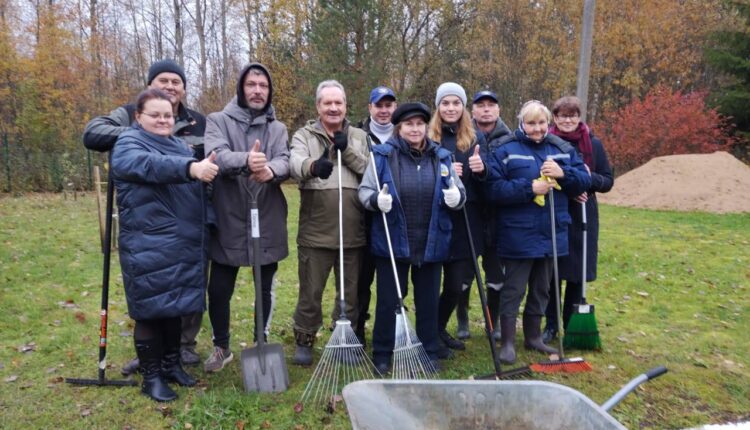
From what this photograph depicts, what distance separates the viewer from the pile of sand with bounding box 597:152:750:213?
1391 cm

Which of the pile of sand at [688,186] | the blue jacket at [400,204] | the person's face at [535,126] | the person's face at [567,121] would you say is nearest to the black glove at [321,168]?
the blue jacket at [400,204]

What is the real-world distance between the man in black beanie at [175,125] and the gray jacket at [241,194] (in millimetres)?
307

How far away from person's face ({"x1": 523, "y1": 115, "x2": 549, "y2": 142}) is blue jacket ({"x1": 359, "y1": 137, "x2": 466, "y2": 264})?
0.71 metres

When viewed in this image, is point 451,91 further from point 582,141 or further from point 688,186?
point 688,186

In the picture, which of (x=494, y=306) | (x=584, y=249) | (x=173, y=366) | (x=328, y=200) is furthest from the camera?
(x=494, y=306)

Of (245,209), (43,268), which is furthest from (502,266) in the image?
(43,268)

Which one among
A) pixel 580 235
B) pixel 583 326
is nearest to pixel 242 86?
pixel 580 235

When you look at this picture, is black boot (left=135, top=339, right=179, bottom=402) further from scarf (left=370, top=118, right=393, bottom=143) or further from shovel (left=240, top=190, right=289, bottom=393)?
scarf (left=370, top=118, right=393, bottom=143)

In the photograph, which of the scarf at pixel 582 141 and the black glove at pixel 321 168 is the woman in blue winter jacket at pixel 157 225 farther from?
the scarf at pixel 582 141

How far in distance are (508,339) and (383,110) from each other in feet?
6.76

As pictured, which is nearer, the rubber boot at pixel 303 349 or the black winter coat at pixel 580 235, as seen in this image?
the rubber boot at pixel 303 349

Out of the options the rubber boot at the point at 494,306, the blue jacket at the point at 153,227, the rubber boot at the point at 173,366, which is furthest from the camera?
the rubber boot at the point at 494,306

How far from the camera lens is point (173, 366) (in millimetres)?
3531

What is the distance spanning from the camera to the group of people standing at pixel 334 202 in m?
3.11
